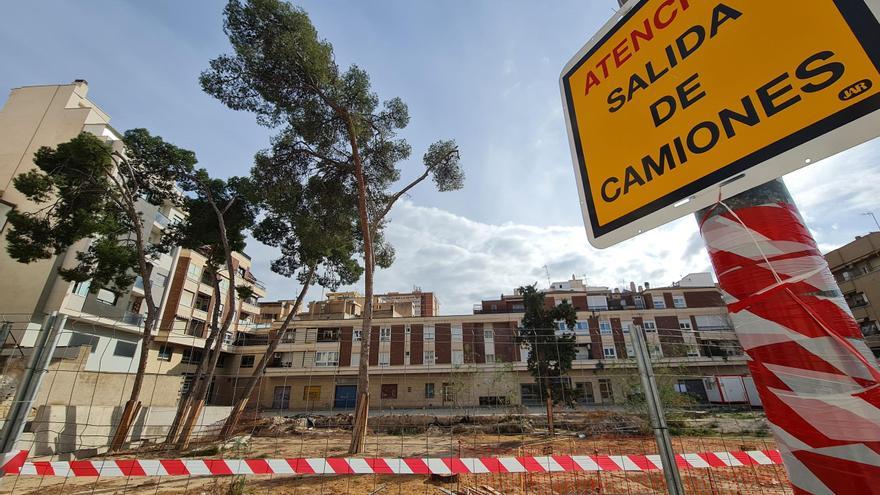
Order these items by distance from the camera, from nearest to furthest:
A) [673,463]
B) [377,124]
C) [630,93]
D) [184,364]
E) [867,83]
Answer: [867,83]
[630,93]
[673,463]
[377,124]
[184,364]

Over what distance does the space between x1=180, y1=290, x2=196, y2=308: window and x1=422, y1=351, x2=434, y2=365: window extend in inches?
870

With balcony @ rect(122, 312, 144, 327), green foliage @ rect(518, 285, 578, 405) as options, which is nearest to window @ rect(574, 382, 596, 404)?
green foliage @ rect(518, 285, 578, 405)

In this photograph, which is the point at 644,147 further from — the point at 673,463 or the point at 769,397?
the point at 673,463

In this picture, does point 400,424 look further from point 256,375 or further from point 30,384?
point 30,384

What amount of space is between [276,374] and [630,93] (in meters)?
36.0

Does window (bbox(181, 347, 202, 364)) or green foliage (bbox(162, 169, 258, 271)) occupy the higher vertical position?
green foliage (bbox(162, 169, 258, 271))

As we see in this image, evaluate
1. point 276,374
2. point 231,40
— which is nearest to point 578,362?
point 276,374

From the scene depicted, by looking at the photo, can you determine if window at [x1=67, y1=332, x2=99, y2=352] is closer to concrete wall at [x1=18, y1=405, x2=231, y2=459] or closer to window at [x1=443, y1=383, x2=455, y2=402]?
concrete wall at [x1=18, y1=405, x2=231, y2=459]

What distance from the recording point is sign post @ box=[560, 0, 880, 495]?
842 millimetres

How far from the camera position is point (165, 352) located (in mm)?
30375

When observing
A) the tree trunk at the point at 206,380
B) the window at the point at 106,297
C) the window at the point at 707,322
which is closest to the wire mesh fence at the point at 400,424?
the tree trunk at the point at 206,380

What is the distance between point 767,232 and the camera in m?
1.15

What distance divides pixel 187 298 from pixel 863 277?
58465 mm

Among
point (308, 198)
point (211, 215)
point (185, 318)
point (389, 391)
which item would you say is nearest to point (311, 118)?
point (308, 198)
